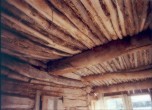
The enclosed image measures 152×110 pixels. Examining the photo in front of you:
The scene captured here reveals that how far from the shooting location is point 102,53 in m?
3.37

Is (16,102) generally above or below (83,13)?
below

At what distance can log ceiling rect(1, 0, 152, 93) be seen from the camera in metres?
2.23

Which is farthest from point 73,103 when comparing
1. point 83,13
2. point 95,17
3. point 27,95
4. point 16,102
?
point 83,13

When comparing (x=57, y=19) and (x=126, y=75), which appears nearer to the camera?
(x=57, y=19)

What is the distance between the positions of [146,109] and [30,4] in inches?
312

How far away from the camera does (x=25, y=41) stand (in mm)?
2844

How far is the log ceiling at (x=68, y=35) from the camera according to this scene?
2.23 meters

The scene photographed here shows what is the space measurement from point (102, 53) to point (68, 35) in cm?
90

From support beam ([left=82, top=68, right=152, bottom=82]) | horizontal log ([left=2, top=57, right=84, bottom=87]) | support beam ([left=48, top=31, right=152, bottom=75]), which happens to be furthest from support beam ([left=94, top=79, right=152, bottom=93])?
support beam ([left=48, top=31, right=152, bottom=75])

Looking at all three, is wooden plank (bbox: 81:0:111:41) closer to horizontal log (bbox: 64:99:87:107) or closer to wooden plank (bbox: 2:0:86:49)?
wooden plank (bbox: 2:0:86:49)

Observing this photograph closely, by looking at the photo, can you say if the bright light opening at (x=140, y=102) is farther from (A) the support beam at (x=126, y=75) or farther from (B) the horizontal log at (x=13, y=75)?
(B) the horizontal log at (x=13, y=75)

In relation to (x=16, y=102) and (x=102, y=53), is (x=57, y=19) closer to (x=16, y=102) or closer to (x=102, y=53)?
(x=102, y=53)

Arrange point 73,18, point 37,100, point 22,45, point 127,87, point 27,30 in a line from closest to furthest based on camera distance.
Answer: point 73,18 < point 27,30 < point 22,45 < point 37,100 < point 127,87

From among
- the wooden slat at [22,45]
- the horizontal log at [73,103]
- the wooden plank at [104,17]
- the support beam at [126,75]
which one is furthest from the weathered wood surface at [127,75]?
the wooden slat at [22,45]
